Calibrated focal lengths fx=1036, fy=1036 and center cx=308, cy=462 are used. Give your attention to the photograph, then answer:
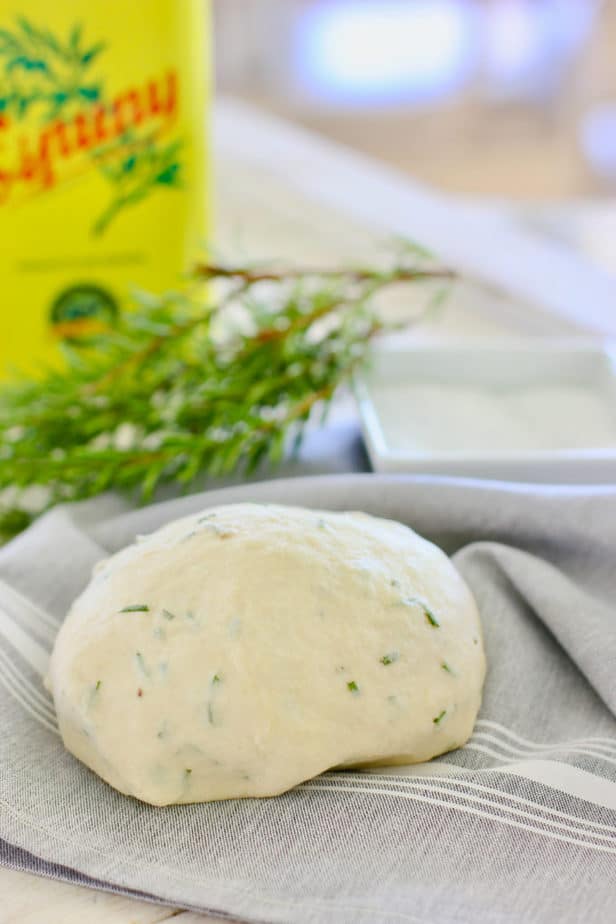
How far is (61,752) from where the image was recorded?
483 mm

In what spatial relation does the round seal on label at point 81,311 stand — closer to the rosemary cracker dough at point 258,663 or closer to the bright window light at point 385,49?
the rosemary cracker dough at point 258,663

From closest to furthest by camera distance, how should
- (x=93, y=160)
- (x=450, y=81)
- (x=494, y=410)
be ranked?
(x=494, y=410) → (x=93, y=160) → (x=450, y=81)

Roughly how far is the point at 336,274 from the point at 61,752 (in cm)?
42

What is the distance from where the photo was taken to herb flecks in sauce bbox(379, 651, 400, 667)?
47 cm

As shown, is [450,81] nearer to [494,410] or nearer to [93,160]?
[93,160]

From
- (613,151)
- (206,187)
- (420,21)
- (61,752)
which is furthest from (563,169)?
(61,752)

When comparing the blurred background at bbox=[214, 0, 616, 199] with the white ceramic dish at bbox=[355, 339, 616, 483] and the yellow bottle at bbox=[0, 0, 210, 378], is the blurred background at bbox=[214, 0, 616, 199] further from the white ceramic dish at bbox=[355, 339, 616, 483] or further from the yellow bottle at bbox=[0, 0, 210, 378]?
the white ceramic dish at bbox=[355, 339, 616, 483]

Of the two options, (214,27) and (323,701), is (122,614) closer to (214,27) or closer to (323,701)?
(323,701)

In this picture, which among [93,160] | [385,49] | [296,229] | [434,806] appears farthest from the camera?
[385,49]

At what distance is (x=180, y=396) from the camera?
746 mm

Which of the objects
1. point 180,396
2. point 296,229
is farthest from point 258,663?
point 296,229

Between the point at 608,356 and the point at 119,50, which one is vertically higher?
the point at 119,50

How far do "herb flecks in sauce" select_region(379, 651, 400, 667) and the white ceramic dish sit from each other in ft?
0.62

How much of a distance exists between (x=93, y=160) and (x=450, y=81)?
357 cm
